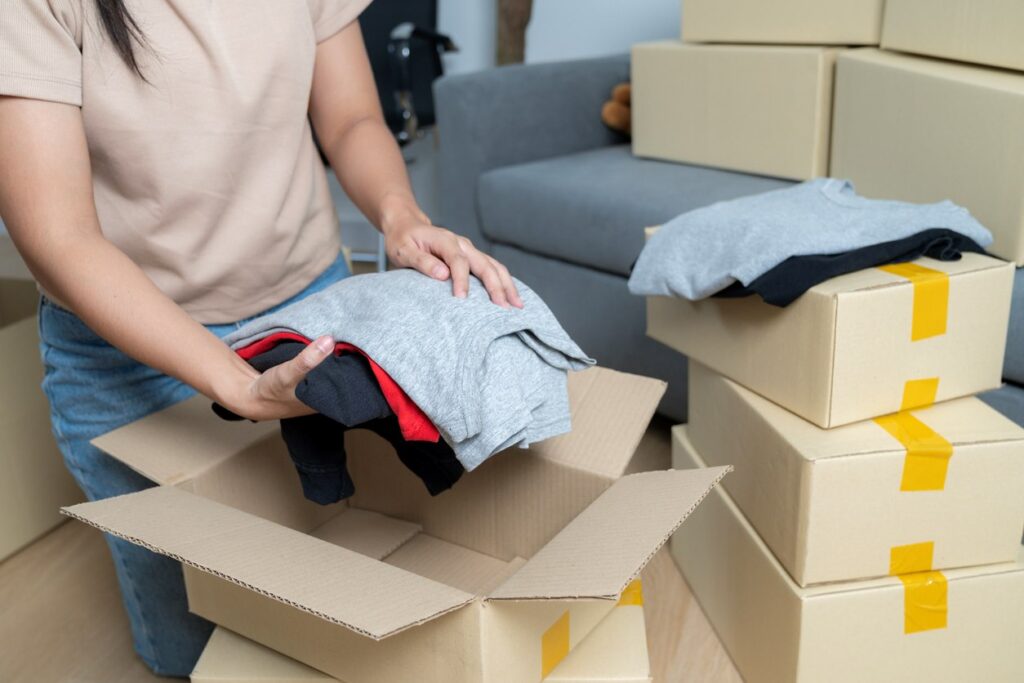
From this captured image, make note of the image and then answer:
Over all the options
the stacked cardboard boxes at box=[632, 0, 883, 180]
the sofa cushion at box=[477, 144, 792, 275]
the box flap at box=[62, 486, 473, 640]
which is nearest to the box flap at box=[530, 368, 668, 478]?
the box flap at box=[62, 486, 473, 640]

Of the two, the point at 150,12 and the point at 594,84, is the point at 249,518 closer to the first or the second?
the point at 150,12

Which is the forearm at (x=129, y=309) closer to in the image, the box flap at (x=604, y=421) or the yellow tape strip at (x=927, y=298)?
the box flap at (x=604, y=421)

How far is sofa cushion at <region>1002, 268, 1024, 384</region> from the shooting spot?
3.66 feet

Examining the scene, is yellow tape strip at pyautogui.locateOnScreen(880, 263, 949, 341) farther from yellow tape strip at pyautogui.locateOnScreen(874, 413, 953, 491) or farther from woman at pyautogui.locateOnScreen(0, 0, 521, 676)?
woman at pyautogui.locateOnScreen(0, 0, 521, 676)

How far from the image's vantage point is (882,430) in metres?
0.96

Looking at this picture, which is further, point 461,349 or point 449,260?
point 449,260

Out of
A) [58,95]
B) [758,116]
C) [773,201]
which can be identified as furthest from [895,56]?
[58,95]

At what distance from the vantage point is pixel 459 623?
641 millimetres

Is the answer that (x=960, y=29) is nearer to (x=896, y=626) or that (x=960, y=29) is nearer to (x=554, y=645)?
(x=896, y=626)

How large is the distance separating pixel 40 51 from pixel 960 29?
109cm

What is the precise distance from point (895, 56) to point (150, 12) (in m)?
1.04

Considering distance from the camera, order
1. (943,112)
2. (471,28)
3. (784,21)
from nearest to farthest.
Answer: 1. (943,112)
2. (784,21)
3. (471,28)

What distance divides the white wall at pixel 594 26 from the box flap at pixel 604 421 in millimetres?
1739

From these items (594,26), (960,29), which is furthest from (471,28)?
(960,29)
